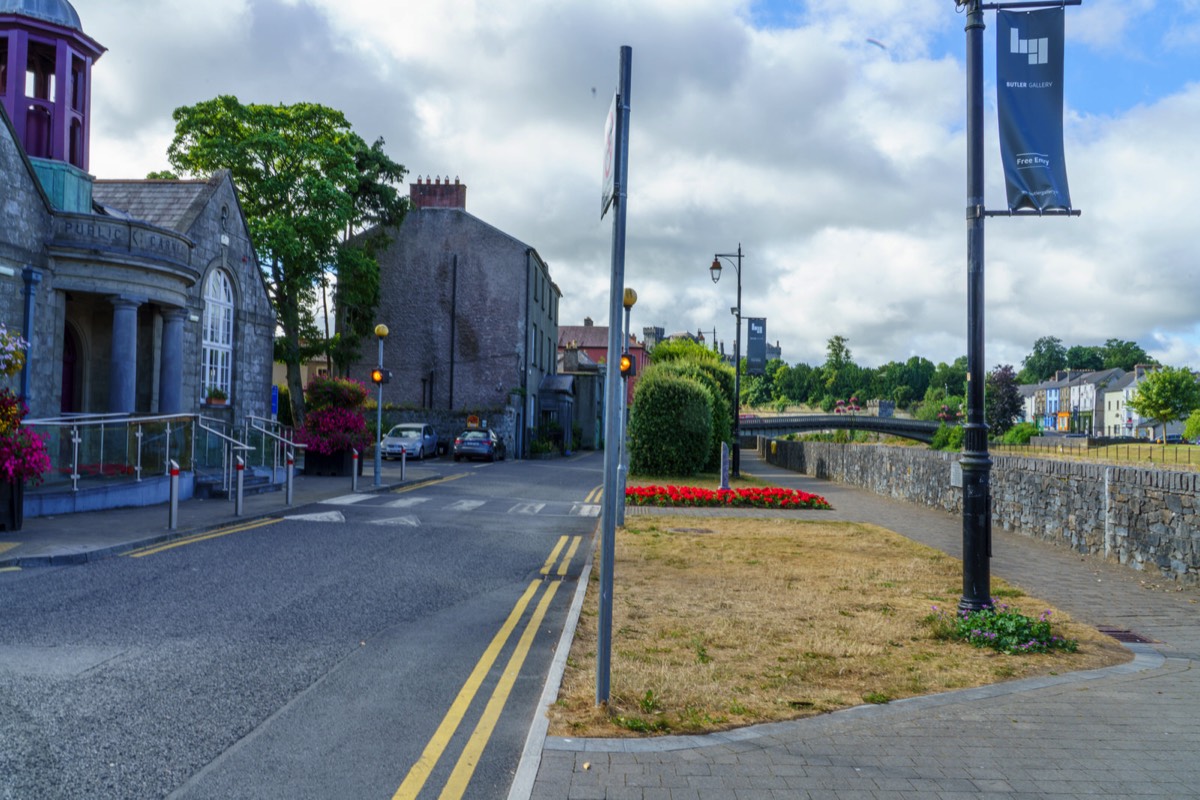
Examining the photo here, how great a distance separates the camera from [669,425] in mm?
28938

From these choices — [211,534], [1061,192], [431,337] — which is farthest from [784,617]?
[431,337]

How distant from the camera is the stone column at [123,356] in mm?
18641

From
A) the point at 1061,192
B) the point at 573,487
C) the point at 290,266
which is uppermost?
the point at 290,266

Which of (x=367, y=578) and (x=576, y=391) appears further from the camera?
(x=576, y=391)

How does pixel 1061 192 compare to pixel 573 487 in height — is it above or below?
above

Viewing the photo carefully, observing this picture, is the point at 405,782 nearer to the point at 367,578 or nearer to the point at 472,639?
the point at 472,639

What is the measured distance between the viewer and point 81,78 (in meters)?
20.4

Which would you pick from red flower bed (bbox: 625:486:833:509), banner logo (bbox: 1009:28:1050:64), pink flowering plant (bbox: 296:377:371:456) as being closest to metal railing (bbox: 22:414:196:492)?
pink flowering plant (bbox: 296:377:371:456)

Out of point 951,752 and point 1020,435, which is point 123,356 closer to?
point 951,752

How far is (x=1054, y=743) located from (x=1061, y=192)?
4.89 metres

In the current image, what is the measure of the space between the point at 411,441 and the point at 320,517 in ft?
75.2

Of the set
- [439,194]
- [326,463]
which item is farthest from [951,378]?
[326,463]

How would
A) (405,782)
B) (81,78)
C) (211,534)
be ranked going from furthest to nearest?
(81,78)
(211,534)
(405,782)

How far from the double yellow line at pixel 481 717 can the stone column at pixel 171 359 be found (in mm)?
14760
